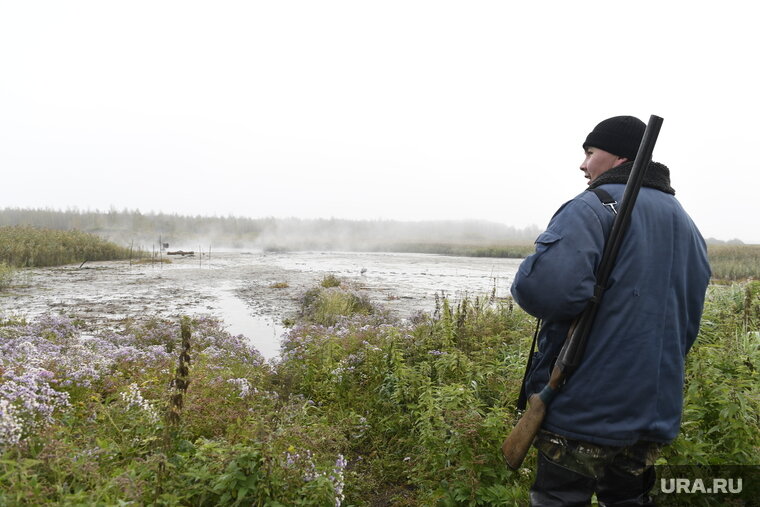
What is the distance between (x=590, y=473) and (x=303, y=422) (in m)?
2.99

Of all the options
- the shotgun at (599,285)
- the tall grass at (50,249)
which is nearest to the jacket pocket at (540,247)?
the shotgun at (599,285)

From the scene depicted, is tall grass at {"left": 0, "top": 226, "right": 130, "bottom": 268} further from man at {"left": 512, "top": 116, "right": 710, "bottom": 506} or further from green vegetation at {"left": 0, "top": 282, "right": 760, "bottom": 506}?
man at {"left": 512, "top": 116, "right": 710, "bottom": 506}

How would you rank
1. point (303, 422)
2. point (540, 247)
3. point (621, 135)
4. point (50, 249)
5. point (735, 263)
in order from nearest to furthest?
point (540, 247)
point (621, 135)
point (303, 422)
point (735, 263)
point (50, 249)

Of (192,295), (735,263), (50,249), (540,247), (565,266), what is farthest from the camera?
(50,249)

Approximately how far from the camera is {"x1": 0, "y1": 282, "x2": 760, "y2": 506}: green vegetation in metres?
2.44

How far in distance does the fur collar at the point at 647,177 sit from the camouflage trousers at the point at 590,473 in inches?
50.6

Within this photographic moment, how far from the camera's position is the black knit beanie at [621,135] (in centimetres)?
208

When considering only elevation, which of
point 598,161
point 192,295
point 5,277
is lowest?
point 192,295

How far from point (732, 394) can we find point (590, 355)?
72.0 inches

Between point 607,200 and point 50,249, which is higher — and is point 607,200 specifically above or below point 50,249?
above

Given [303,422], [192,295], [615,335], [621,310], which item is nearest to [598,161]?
Answer: [621,310]

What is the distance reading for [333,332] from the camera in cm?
824

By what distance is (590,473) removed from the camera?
→ 1.90 m

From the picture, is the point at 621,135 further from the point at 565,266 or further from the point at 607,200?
the point at 565,266
